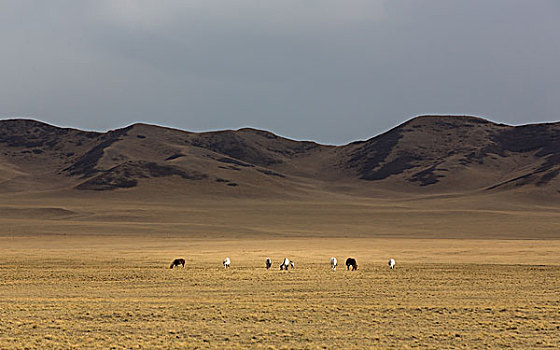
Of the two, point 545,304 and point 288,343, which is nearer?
point 288,343

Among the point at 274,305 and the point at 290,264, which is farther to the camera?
the point at 290,264

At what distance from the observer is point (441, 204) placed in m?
130

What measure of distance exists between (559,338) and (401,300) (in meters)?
7.57

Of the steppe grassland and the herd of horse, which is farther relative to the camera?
the herd of horse

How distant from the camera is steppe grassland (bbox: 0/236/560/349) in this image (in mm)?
16422

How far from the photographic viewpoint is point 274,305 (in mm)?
22031

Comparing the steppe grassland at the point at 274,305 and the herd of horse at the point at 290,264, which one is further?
the herd of horse at the point at 290,264

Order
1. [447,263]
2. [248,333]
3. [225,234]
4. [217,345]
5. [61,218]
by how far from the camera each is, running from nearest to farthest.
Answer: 1. [217,345]
2. [248,333]
3. [447,263]
4. [225,234]
5. [61,218]

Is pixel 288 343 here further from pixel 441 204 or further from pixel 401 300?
pixel 441 204

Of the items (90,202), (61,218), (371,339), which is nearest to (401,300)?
(371,339)

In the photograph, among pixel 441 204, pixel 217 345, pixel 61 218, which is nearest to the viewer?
pixel 217 345

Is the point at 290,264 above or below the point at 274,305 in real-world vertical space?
below

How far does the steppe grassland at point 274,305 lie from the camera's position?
647 inches

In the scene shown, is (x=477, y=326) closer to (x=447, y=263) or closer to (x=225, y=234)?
(x=447, y=263)
